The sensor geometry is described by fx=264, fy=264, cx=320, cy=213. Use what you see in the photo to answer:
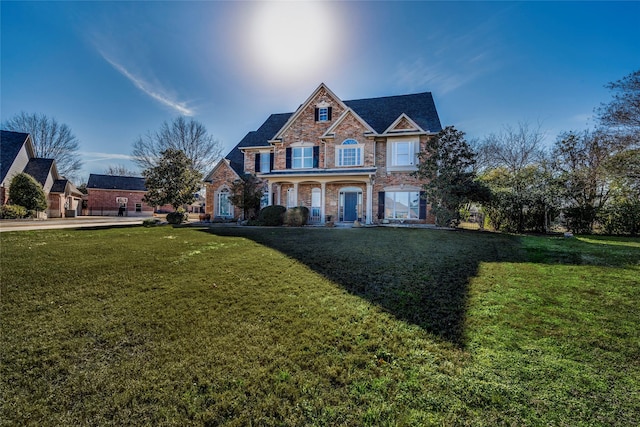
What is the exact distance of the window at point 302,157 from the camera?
20442 millimetres

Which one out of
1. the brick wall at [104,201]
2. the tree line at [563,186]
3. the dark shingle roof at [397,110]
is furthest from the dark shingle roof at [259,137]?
the brick wall at [104,201]

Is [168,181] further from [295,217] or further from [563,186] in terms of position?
[563,186]

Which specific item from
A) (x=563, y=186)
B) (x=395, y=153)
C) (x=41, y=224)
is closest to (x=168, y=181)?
(x=41, y=224)

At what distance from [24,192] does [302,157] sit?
25.3 meters

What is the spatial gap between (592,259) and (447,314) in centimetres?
645

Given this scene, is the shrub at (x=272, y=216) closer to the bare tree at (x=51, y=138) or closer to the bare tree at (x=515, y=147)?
the bare tree at (x=515, y=147)

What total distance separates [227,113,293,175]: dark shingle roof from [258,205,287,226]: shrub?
7271 millimetres

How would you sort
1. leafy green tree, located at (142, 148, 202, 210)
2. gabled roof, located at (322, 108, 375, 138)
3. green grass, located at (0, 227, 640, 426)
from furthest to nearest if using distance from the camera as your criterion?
1. leafy green tree, located at (142, 148, 202, 210)
2. gabled roof, located at (322, 108, 375, 138)
3. green grass, located at (0, 227, 640, 426)

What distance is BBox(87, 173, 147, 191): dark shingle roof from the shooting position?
40972 millimetres

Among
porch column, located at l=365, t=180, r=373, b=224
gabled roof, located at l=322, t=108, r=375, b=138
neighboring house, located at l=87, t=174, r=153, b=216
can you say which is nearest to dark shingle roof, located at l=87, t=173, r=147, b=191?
neighboring house, located at l=87, t=174, r=153, b=216

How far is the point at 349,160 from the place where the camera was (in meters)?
19.4

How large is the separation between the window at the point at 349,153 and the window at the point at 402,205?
332 centimetres

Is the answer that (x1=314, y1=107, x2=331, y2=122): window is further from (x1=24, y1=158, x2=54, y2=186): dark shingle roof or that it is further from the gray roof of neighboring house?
(x1=24, y1=158, x2=54, y2=186): dark shingle roof

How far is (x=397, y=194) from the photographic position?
60.1 ft
